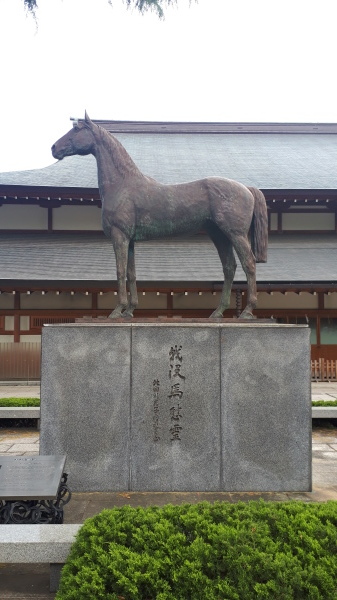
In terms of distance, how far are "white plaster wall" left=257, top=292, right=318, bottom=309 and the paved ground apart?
7.74 m

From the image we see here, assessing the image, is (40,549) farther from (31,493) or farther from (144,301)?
(144,301)

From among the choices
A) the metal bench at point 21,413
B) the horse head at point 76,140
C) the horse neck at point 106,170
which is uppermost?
the horse head at point 76,140

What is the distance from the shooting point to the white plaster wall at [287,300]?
15.1 m

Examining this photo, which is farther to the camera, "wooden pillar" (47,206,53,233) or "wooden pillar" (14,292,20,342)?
"wooden pillar" (47,206,53,233)

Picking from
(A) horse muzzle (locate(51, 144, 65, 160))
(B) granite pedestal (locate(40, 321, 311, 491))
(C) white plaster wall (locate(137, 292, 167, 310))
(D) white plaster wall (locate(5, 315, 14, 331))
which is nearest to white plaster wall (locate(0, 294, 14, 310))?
(D) white plaster wall (locate(5, 315, 14, 331))

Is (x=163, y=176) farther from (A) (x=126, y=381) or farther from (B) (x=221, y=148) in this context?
(A) (x=126, y=381)

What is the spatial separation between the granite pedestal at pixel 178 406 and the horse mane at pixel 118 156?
2.06 meters

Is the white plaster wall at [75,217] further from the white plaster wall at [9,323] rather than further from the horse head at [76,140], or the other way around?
the horse head at [76,140]

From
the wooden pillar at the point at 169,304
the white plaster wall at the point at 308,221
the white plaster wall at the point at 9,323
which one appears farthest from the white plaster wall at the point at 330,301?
the white plaster wall at the point at 9,323

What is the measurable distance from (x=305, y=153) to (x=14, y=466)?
23.9 m

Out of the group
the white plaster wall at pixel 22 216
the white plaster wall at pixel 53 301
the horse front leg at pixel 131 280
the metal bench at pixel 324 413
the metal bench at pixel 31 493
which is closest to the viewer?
the metal bench at pixel 31 493

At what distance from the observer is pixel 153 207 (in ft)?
16.8

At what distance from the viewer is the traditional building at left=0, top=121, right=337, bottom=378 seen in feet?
45.0

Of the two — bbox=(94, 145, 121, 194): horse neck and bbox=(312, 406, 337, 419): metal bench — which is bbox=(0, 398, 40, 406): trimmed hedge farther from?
bbox=(312, 406, 337, 419): metal bench
